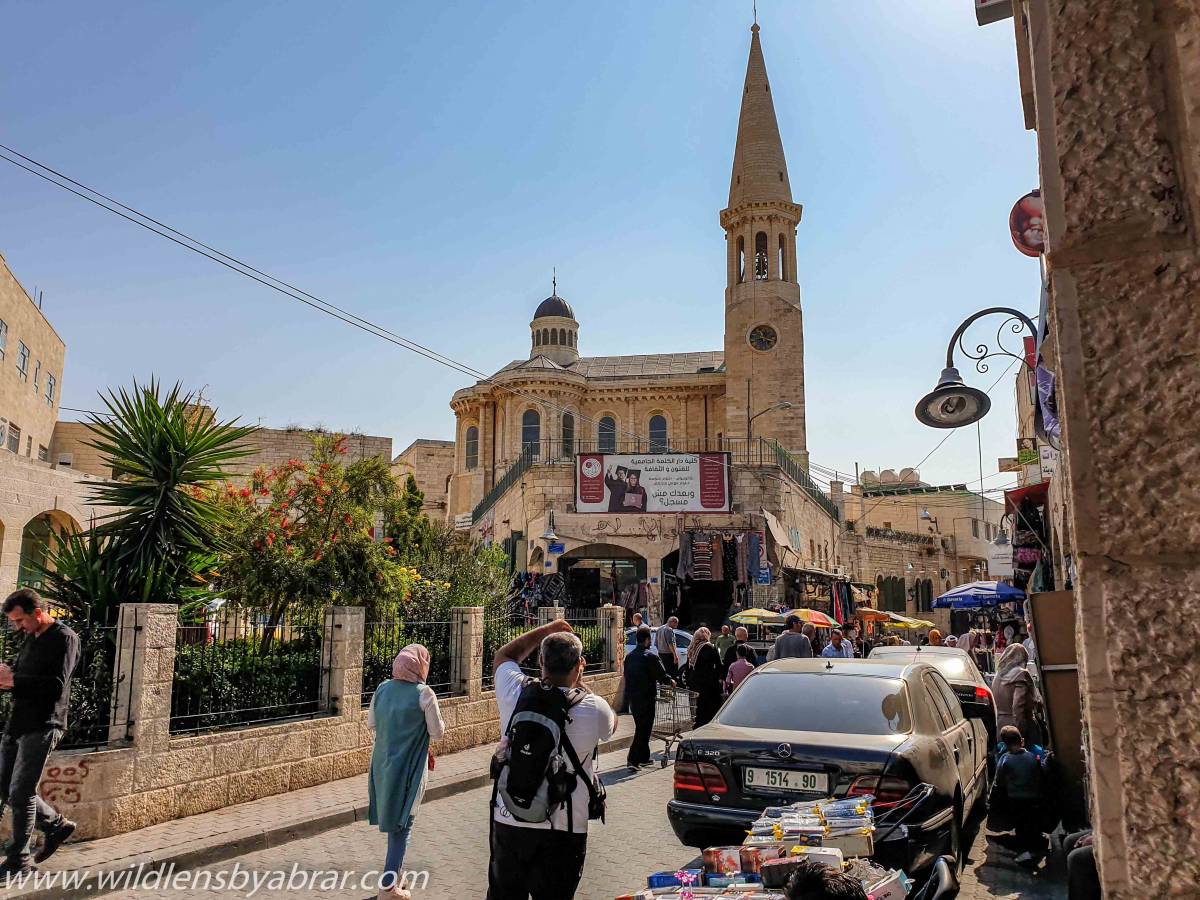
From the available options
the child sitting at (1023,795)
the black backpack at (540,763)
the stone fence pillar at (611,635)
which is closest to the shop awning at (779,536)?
the stone fence pillar at (611,635)

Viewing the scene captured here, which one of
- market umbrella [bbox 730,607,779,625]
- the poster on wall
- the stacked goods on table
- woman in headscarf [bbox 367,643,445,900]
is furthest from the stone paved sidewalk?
the poster on wall

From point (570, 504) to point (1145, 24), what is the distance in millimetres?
25048

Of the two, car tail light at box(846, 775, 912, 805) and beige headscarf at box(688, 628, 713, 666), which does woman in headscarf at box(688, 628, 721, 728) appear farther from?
car tail light at box(846, 775, 912, 805)

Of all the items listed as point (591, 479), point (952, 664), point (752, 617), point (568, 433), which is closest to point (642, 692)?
point (952, 664)

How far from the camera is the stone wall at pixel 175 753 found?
6.50 metres

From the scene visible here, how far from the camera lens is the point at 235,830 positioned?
22.6ft

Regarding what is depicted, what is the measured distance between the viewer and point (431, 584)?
→ 13.0m

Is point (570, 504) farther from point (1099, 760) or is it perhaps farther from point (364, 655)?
point (1099, 760)

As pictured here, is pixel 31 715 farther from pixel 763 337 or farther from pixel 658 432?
pixel 658 432

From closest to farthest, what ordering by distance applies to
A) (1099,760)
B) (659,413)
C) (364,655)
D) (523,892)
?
(1099,760)
(523,892)
(364,655)
(659,413)

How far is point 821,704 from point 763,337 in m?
37.6

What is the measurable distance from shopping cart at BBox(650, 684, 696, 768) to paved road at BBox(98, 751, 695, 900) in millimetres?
3886

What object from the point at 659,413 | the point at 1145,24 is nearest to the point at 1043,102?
the point at 1145,24

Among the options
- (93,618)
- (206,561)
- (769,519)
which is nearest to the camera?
(93,618)
